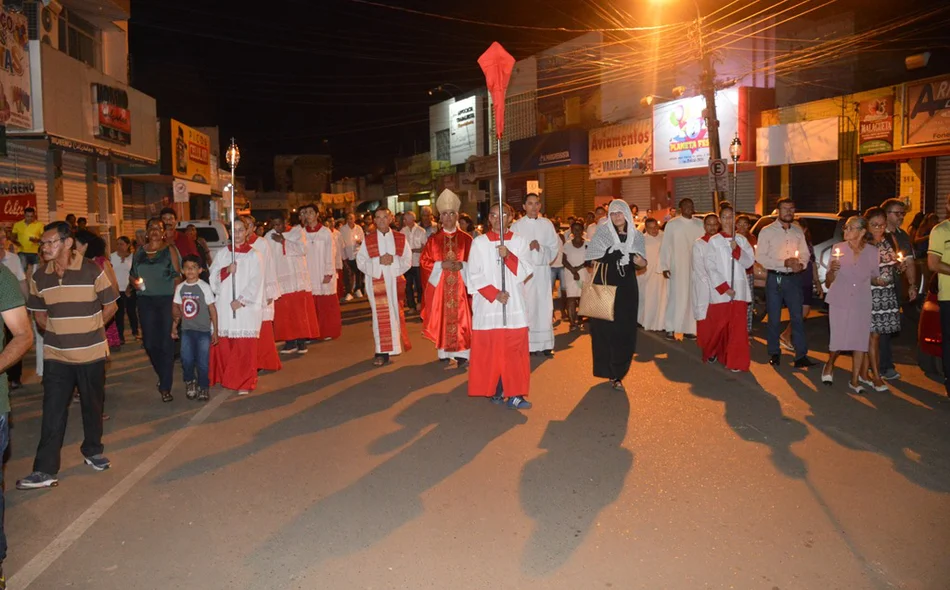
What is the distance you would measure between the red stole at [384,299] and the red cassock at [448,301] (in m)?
0.48

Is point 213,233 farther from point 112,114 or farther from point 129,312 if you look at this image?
point 129,312

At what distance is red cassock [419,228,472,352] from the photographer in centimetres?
1029

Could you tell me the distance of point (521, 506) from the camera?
524 cm

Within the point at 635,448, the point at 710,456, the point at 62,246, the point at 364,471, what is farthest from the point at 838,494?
the point at 62,246

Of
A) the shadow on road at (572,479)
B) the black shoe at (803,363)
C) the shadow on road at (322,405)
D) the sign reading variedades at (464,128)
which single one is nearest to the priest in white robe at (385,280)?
the shadow on road at (322,405)

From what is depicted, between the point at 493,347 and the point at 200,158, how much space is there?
27.8 metres

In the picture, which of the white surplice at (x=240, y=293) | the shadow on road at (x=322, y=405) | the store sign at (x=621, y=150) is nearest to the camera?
the shadow on road at (x=322, y=405)

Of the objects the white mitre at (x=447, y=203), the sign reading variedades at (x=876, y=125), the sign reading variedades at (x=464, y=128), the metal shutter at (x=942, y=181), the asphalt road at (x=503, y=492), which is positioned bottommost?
the asphalt road at (x=503, y=492)

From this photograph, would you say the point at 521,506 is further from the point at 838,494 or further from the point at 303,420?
the point at 303,420

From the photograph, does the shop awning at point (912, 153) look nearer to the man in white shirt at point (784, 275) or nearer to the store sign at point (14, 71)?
the man in white shirt at point (784, 275)

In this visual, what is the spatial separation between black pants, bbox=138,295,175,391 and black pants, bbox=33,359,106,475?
2.24 meters

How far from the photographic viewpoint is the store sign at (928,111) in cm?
1830

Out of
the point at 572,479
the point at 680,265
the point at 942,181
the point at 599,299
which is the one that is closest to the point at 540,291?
the point at 599,299

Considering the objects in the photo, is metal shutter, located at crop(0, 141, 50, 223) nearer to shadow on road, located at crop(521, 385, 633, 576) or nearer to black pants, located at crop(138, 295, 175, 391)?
black pants, located at crop(138, 295, 175, 391)
